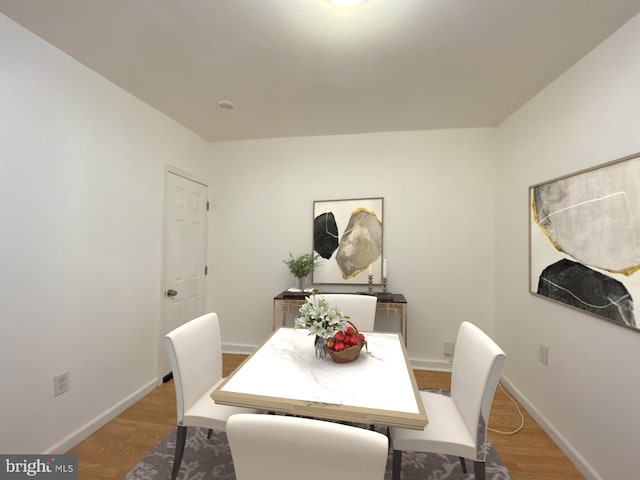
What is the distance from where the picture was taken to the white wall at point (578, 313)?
1.56m

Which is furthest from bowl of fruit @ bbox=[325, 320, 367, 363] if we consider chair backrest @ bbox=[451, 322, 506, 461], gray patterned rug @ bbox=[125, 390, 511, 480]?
gray patterned rug @ bbox=[125, 390, 511, 480]

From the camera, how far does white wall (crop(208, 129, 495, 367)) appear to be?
3156mm

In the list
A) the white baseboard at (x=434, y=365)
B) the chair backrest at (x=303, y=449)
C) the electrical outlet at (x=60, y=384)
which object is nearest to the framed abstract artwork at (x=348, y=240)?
the white baseboard at (x=434, y=365)

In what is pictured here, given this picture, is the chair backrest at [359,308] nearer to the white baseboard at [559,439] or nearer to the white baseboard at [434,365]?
the white baseboard at [434,365]

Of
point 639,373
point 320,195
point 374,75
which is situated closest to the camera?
point 639,373

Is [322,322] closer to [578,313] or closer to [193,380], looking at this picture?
[193,380]

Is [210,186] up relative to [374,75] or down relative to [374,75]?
down

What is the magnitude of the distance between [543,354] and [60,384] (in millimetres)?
3289

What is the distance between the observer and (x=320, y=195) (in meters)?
3.42

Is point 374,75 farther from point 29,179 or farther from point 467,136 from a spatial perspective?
point 29,179

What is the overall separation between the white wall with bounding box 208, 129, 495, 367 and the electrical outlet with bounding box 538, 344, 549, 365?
84 cm

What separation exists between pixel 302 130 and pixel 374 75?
1.24 metres

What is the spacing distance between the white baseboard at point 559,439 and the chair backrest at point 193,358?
2223mm

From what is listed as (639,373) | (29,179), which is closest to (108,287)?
(29,179)
